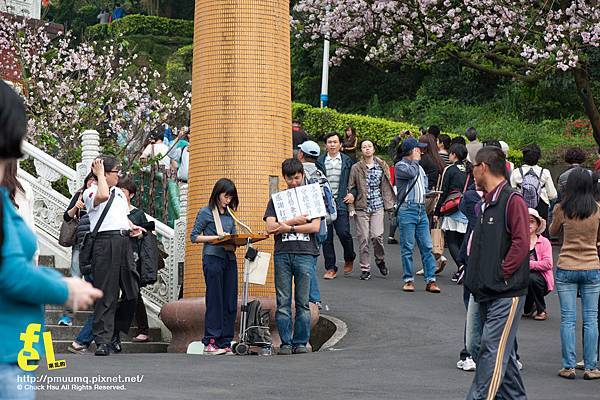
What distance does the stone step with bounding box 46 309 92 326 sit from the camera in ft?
44.5

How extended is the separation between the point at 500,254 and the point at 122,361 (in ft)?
13.3

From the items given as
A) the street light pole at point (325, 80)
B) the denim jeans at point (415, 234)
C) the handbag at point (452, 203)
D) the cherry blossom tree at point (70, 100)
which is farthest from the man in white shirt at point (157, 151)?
the street light pole at point (325, 80)

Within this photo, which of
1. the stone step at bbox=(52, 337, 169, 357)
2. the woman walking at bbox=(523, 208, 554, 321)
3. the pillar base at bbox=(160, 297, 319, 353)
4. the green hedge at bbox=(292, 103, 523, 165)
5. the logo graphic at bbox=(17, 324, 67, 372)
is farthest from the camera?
the green hedge at bbox=(292, 103, 523, 165)

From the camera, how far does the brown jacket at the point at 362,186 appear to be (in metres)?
16.8

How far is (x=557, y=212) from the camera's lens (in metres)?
11.1

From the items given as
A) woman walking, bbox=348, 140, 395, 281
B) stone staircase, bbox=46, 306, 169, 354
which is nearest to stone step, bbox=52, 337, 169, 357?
stone staircase, bbox=46, 306, 169, 354

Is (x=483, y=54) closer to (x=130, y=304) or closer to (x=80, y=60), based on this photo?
(x=80, y=60)

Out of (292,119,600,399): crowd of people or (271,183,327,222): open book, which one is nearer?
(292,119,600,399): crowd of people

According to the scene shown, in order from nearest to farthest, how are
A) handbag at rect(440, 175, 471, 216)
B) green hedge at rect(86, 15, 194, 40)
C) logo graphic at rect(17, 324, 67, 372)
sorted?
logo graphic at rect(17, 324, 67, 372) → handbag at rect(440, 175, 471, 216) → green hedge at rect(86, 15, 194, 40)

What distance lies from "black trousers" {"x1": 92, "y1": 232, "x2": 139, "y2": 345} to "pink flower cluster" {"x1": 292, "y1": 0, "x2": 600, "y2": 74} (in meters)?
11.0

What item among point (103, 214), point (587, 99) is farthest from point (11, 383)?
point (587, 99)

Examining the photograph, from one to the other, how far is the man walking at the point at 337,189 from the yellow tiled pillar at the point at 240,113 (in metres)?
3.76

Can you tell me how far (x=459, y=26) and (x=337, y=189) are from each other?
7.35 metres

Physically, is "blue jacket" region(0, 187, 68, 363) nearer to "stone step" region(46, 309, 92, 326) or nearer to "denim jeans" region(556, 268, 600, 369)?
"denim jeans" region(556, 268, 600, 369)
